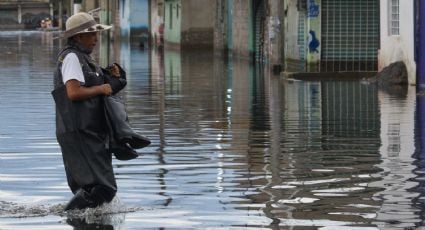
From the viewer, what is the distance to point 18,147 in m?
16.0

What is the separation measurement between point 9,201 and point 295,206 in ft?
8.11

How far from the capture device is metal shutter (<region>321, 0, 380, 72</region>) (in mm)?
35531

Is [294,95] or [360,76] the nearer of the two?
[294,95]

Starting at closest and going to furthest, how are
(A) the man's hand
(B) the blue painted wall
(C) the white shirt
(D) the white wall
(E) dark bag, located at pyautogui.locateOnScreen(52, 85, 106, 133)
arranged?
(C) the white shirt → (E) dark bag, located at pyautogui.locateOnScreen(52, 85, 106, 133) → (A) the man's hand → (D) the white wall → (B) the blue painted wall

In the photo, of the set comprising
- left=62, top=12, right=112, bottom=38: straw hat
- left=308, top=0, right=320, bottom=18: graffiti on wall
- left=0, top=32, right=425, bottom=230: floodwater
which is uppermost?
left=308, top=0, right=320, bottom=18: graffiti on wall

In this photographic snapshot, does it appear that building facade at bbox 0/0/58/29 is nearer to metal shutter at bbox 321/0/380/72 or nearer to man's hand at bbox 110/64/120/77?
metal shutter at bbox 321/0/380/72

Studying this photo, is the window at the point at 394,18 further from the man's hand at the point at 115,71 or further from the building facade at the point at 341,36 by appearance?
the man's hand at the point at 115,71

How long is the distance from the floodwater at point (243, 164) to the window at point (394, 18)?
2.88m

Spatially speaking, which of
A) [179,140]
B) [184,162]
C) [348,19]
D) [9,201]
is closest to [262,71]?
[348,19]

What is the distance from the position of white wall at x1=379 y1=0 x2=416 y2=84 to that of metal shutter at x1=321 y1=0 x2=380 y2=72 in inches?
194

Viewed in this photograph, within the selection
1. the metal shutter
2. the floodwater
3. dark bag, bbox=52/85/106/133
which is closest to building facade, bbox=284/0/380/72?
the metal shutter

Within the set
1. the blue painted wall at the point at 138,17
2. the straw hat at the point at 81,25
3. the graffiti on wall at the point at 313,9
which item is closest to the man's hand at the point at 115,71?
the straw hat at the point at 81,25

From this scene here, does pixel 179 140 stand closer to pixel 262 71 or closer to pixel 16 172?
pixel 16 172

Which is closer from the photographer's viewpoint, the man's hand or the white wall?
the man's hand
